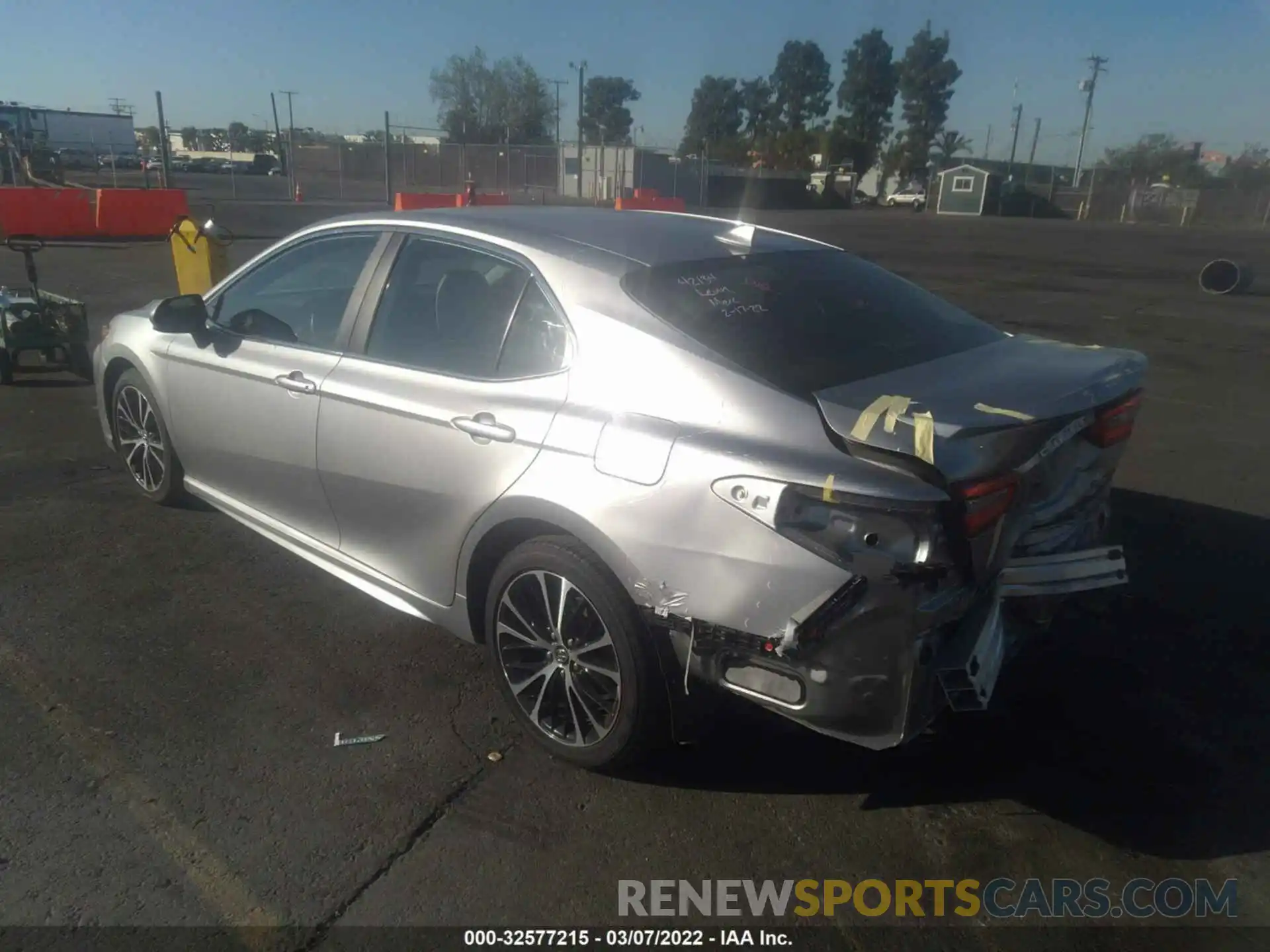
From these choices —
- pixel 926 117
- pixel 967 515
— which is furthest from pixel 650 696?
pixel 926 117

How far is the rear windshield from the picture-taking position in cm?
286

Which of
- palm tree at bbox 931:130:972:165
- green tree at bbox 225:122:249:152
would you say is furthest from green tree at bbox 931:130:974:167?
green tree at bbox 225:122:249:152

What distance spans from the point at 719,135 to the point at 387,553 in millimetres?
108156

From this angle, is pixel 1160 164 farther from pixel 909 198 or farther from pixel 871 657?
pixel 871 657

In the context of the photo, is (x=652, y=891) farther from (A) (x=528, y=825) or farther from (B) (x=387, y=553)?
(B) (x=387, y=553)

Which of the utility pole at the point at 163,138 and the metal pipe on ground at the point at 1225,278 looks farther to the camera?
the utility pole at the point at 163,138

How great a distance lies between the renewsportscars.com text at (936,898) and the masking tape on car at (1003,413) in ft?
4.22

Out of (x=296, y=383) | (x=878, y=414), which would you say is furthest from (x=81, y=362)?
(x=878, y=414)

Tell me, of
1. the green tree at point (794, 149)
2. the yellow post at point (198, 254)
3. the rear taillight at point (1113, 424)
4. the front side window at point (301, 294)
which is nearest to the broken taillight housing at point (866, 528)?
the rear taillight at point (1113, 424)

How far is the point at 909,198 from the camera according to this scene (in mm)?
74625

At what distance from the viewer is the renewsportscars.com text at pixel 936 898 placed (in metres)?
2.53

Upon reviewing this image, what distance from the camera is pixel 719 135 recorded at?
104375 mm

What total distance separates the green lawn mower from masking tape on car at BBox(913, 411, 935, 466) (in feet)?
24.7

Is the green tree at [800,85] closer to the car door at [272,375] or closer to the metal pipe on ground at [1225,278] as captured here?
the metal pipe on ground at [1225,278]
